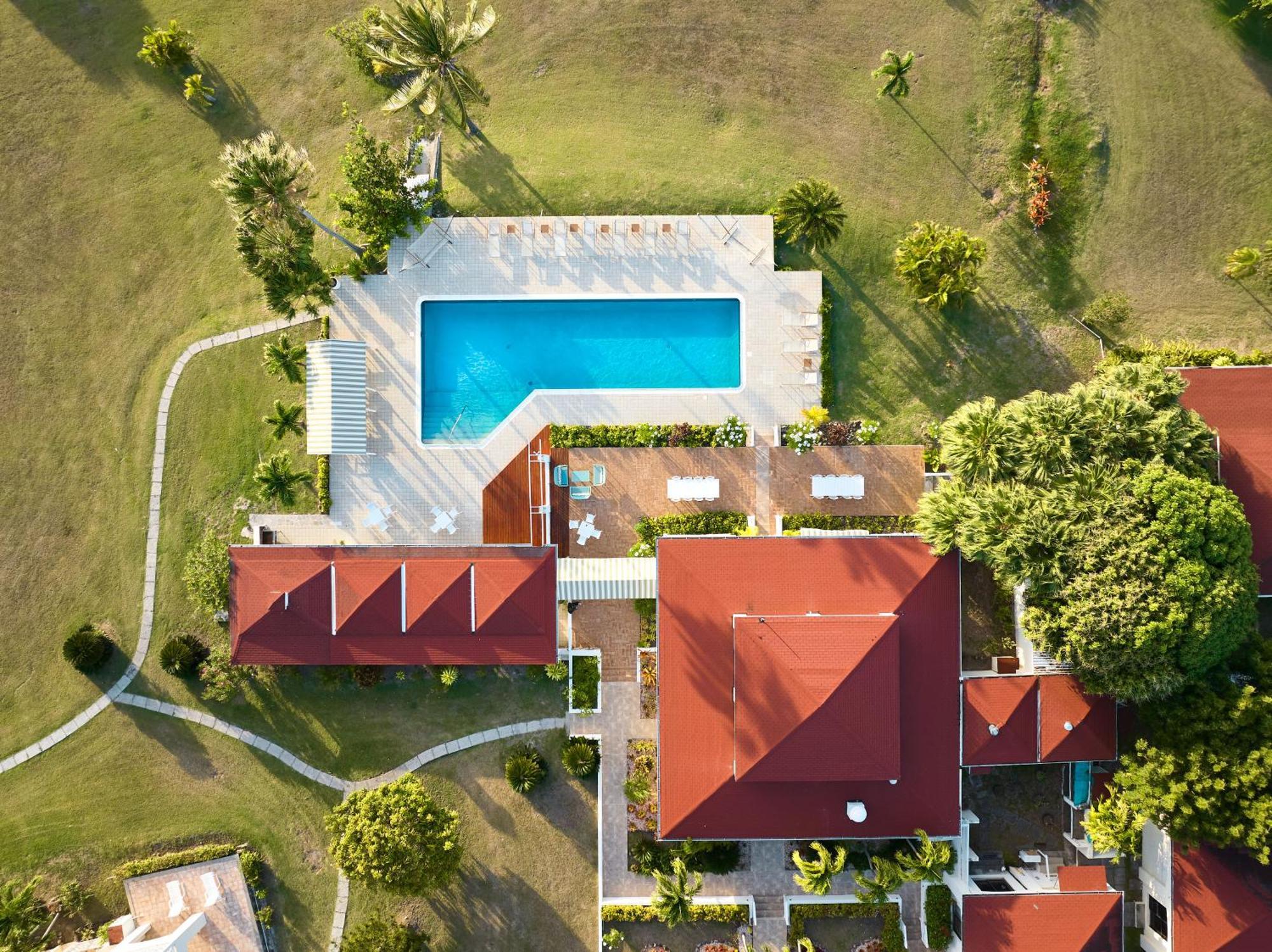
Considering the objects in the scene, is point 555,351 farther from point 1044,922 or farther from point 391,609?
point 1044,922

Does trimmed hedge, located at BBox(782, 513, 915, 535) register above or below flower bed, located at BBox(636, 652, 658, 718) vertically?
above

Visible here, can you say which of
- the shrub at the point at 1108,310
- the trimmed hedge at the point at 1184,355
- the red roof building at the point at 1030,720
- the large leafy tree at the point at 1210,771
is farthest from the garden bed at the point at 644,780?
the shrub at the point at 1108,310

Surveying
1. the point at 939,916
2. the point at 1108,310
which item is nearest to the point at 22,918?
the point at 939,916

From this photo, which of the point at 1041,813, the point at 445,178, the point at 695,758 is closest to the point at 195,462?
the point at 445,178

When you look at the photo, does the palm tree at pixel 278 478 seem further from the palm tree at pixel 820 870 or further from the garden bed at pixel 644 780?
the palm tree at pixel 820 870

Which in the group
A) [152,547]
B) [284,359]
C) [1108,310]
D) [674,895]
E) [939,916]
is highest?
[1108,310]

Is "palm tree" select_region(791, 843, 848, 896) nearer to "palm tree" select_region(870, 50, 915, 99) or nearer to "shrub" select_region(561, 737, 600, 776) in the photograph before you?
"shrub" select_region(561, 737, 600, 776)

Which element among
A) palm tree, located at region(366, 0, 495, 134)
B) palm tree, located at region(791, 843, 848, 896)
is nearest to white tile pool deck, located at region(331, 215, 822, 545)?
palm tree, located at region(366, 0, 495, 134)
